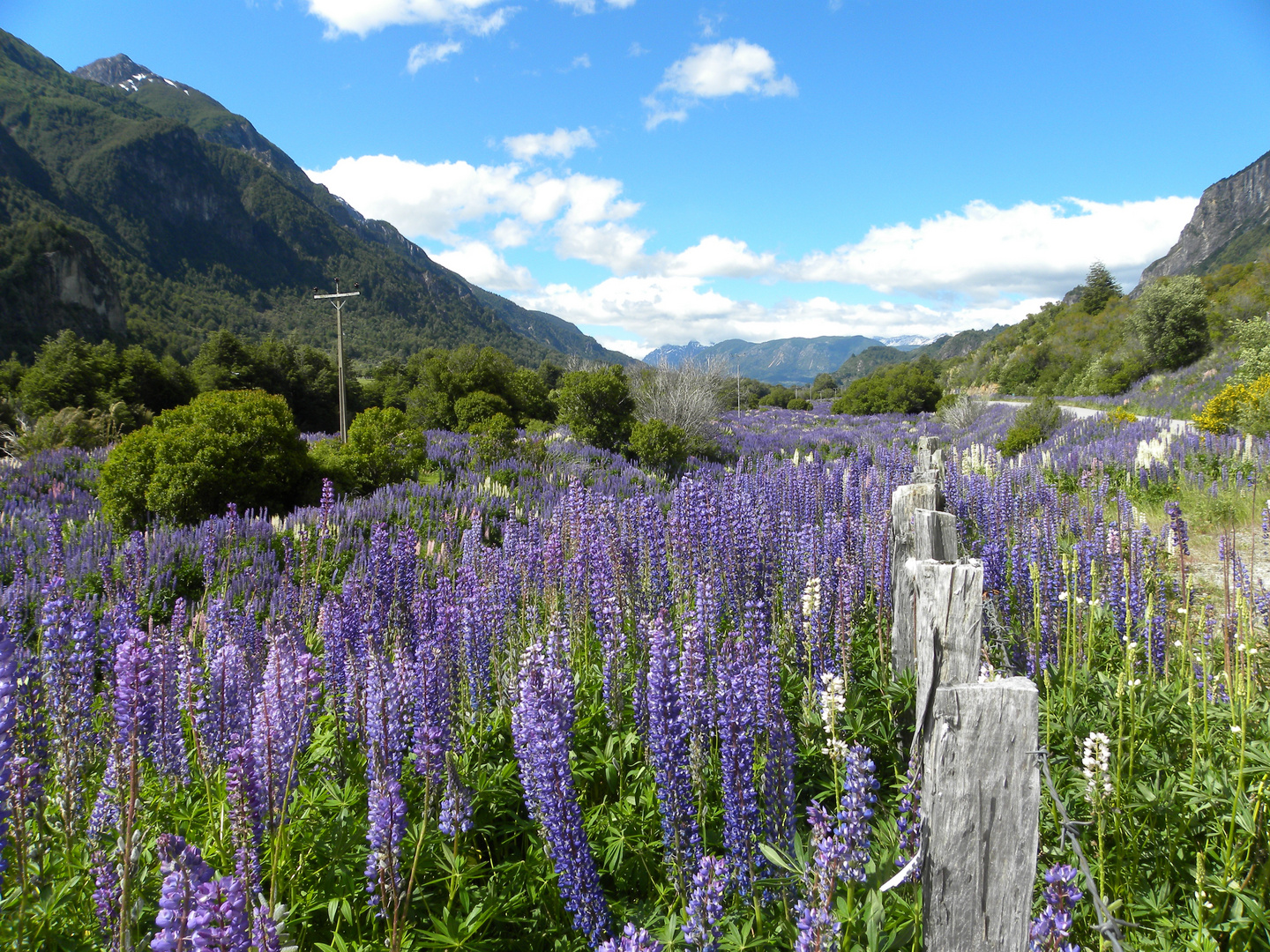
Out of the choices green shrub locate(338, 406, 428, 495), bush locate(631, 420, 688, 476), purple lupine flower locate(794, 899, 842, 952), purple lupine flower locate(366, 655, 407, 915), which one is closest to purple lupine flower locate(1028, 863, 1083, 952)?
purple lupine flower locate(794, 899, 842, 952)

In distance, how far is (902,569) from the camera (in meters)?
3.73

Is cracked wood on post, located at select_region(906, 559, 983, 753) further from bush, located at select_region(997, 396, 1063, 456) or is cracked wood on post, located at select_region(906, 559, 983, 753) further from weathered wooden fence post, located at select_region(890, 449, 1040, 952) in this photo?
bush, located at select_region(997, 396, 1063, 456)

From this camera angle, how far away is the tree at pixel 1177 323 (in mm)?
32781

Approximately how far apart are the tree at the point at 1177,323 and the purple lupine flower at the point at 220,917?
44.4 metres

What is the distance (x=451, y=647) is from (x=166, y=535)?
6.30 m

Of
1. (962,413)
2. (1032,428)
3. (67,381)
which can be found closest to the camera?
(1032,428)

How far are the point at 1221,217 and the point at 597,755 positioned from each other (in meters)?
237

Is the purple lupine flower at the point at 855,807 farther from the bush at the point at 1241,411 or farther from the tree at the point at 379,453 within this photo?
the bush at the point at 1241,411

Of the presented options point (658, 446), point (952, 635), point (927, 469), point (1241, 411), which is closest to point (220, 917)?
point (952, 635)

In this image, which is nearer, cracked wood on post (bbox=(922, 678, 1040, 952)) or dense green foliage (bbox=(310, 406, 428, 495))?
cracked wood on post (bbox=(922, 678, 1040, 952))

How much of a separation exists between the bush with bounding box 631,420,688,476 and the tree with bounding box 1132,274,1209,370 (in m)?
33.5

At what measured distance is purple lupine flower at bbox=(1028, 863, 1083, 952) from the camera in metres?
1.47

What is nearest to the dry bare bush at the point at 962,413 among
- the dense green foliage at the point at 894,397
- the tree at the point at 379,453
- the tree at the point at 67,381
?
the dense green foliage at the point at 894,397

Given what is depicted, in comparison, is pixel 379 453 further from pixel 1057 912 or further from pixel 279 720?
pixel 1057 912
